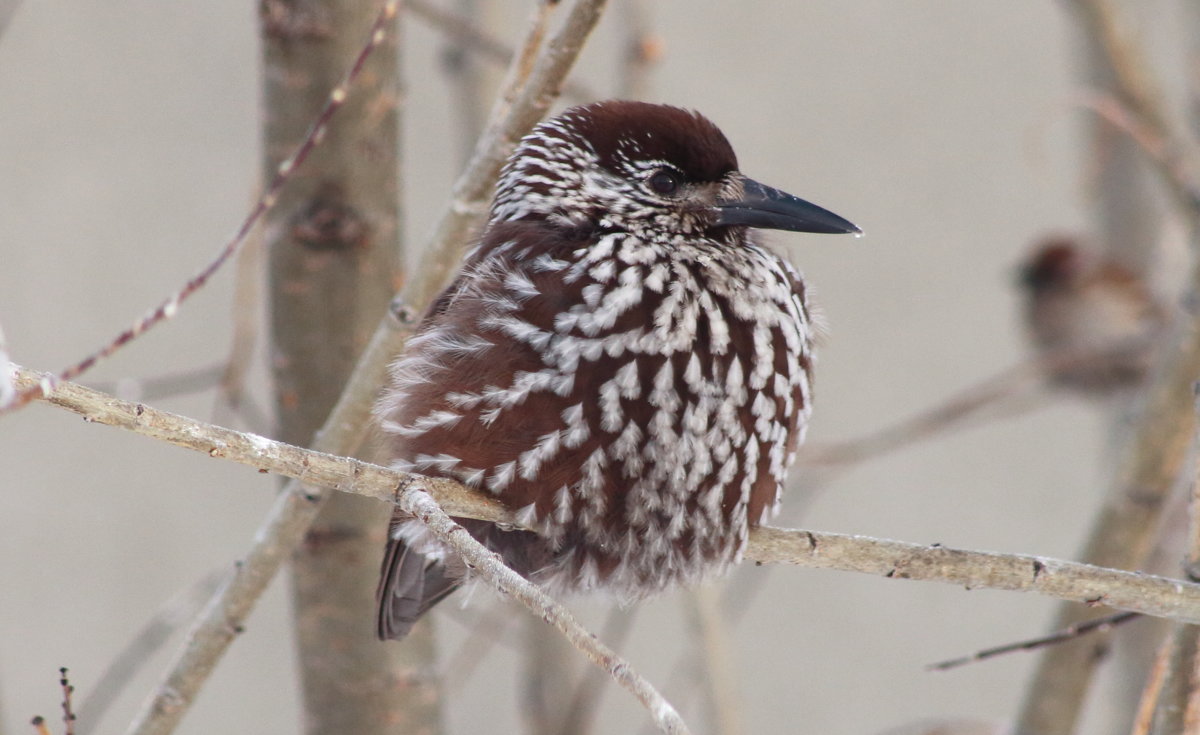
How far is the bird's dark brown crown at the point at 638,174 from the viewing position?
180 centimetres

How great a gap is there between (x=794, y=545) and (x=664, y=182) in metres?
0.54

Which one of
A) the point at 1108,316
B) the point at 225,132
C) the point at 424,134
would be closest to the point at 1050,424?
the point at 1108,316

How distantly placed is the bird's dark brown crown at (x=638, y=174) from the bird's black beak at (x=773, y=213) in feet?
0.08

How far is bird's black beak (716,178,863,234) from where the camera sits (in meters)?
1.76

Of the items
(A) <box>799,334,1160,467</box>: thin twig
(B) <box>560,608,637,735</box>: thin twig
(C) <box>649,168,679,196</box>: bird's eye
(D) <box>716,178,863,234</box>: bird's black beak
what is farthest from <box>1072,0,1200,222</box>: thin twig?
(B) <box>560,608,637,735</box>: thin twig

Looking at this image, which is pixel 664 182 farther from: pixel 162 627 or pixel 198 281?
pixel 162 627

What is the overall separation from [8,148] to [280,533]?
286 centimetres

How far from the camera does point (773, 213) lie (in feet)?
5.84

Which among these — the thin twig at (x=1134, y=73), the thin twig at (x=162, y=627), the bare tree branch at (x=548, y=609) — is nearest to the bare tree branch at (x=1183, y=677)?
the bare tree branch at (x=548, y=609)

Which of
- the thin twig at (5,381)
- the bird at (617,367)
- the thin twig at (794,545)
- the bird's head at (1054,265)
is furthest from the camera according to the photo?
the bird's head at (1054,265)

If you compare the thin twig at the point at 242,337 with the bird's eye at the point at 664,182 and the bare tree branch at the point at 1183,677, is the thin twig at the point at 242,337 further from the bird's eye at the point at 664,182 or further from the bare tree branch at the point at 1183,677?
the bare tree branch at the point at 1183,677

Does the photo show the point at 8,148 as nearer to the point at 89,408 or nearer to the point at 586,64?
the point at 586,64

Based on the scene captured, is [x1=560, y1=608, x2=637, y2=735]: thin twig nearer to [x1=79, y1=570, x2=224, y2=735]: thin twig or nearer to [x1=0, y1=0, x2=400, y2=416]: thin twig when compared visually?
[x1=79, y1=570, x2=224, y2=735]: thin twig

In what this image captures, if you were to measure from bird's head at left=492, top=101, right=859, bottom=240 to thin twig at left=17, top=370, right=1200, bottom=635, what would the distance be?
43cm
